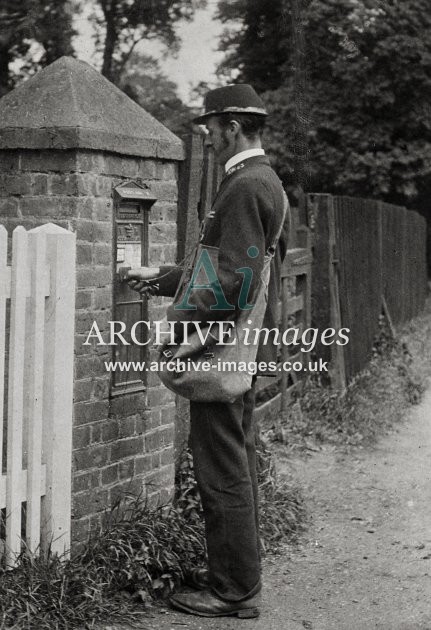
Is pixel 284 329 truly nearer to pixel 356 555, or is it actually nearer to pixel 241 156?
pixel 356 555

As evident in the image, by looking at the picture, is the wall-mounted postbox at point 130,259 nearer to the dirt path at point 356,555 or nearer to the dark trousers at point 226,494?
the dark trousers at point 226,494

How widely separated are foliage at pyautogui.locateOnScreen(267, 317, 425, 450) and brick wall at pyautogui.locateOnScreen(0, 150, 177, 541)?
2799 mm

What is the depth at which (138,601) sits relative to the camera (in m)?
4.20

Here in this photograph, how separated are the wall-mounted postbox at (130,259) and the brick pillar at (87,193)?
0.05 meters

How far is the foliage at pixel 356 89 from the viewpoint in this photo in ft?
64.9

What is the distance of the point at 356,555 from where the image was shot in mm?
5160

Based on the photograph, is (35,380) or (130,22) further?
(130,22)

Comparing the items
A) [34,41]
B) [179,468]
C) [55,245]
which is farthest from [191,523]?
[34,41]

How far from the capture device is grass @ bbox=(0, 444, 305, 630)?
3.75m

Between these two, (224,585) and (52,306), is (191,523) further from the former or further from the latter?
(52,306)

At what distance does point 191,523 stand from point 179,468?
487 mm

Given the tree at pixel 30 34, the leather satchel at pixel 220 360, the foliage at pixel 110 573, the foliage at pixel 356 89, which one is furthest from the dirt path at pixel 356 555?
the foliage at pixel 356 89

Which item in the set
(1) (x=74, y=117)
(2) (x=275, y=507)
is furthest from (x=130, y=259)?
(2) (x=275, y=507)

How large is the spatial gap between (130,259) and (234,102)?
90 cm
